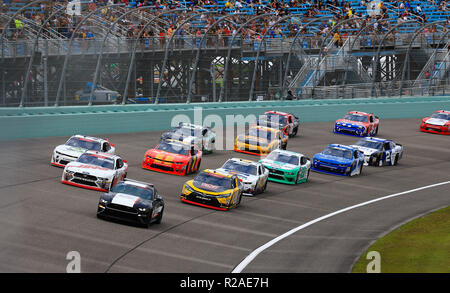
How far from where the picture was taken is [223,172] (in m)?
23.9

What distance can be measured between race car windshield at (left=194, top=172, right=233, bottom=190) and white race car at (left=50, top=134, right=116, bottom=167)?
4.69m

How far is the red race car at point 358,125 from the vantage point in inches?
1629

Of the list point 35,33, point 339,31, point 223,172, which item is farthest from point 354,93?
point 223,172

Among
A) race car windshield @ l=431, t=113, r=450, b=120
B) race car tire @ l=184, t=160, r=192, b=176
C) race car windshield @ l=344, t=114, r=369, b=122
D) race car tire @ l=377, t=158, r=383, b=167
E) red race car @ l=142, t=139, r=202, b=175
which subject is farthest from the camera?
race car windshield @ l=431, t=113, r=450, b=120

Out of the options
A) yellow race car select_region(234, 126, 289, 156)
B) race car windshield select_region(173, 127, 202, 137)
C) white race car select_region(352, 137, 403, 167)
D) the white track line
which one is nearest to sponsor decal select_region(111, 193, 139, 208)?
the white track line

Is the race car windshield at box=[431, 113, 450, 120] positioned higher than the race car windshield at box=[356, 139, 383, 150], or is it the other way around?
the race car windshield at box=[356, 139, 383, 150]

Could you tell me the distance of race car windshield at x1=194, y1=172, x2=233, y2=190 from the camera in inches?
903

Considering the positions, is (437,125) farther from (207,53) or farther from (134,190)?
(134,190)

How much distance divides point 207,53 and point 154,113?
3653 millimetres

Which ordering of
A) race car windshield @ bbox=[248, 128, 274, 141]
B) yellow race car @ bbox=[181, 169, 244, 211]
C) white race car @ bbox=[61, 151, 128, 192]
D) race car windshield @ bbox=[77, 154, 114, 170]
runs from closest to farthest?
1. yellow race car @ bbox=[181, 169, 244, 211]
2. white race car @ bbox=[61, 151, 128, 192]
3. race car windshield @ bbox=[77, 154, 114, 170]
4. race car windshield @ bbox=[248, 128, 274, 141]

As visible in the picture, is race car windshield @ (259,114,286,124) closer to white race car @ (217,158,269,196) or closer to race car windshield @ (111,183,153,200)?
white race car @ (217,158,269,196)

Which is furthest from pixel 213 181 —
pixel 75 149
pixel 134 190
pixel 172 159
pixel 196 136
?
pixel 196 136

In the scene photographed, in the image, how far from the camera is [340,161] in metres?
30.1
